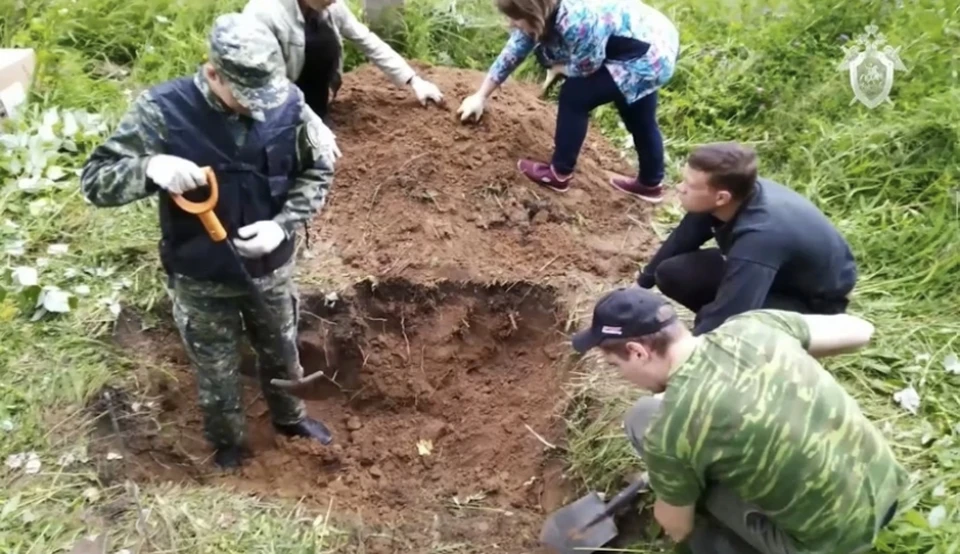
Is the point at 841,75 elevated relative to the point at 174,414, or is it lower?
elevated

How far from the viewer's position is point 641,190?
451cm

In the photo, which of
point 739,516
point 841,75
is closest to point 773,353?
point 739,516

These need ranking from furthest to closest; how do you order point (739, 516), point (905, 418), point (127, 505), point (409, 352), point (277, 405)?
point (409, 352) < point (277, 405) < point (905, 418) < point (127, 505) < point (739, 516)

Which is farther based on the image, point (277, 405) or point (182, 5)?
point (182, 5)

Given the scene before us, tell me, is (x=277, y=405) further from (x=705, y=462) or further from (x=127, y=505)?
(x=705, y=462)

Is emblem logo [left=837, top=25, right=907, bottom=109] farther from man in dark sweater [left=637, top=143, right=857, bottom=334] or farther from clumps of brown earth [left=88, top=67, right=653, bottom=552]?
man in dark sweater [left=637, top=143, right=857, bottom=334]

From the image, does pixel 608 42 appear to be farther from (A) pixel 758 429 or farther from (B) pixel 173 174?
(A) pixel 758 429

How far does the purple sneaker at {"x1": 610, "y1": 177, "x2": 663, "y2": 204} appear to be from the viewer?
450 centimetres

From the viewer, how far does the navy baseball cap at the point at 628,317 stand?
2.25 meters

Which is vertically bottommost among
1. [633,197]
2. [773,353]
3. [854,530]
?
[633,197]

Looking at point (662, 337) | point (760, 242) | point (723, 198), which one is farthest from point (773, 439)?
point (723, 198)

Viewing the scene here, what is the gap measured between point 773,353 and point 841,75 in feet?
10.9

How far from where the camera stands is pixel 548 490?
3.38m

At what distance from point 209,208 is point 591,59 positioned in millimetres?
1902
